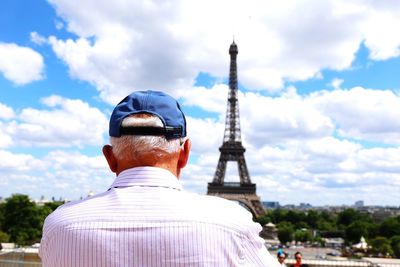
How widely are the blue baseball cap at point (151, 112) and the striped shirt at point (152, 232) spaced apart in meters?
0.20

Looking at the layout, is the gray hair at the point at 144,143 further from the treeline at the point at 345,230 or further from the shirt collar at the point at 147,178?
the treeline at the point at 345,230

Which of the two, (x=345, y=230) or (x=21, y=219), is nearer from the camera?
(x=21, y=219)

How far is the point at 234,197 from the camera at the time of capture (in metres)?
62.8

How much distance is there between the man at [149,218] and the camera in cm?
148

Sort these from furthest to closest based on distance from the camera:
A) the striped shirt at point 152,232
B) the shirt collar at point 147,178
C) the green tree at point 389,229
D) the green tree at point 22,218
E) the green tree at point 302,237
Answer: the green tree at point 302,237, the green tree at point 389,229, the green tree at point 22,218, the shirt collar at point 147,178, the striped shirt at point 152,232

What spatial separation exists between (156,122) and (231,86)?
63.3 metres

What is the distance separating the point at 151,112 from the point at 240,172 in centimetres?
6253

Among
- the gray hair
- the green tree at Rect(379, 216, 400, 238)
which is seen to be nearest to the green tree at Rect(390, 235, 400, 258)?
the green tree at Rect(379, 216, 400, 238)

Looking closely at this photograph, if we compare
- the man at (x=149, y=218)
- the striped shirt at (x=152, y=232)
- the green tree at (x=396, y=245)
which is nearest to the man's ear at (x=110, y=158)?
the man at (x=149, y=218)

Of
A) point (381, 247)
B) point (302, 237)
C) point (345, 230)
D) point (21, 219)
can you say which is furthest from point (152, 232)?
point (345, 230)

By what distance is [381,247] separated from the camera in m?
53.2

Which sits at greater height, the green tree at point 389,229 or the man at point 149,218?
the man at point 149,218

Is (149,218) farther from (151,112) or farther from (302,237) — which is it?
(302,237)

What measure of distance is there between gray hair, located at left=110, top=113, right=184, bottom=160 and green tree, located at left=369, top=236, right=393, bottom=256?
55.9 m
